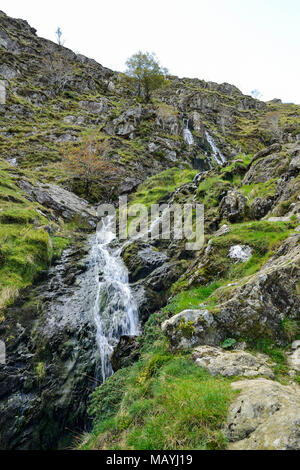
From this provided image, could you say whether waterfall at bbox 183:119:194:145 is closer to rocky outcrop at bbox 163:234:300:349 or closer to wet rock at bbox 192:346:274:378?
rocky outcrop at bbox 163:234:300:349

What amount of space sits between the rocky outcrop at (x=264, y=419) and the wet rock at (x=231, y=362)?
0.63 metres

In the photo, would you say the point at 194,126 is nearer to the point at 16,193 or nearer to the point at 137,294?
the point at 16,193

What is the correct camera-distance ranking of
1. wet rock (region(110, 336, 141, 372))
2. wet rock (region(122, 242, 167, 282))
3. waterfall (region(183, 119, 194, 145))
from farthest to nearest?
waterfall (region(183, 119, 194, 145))
wet rock (region(122, 242, 167, 282))
wet rock (region(110, 336, 141, 372))

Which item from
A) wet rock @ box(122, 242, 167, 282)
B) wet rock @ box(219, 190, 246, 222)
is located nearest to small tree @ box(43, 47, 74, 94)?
wet rock @ box(122, 242, 167, 282)

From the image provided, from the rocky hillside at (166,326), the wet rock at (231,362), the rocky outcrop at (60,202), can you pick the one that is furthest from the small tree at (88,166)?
the wet rock at (231,362)

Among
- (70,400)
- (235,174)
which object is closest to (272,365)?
(70,400)

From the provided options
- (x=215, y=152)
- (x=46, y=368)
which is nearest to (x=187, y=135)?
(x=215, y=152)

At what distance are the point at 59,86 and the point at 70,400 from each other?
64.0m

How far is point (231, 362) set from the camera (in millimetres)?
5250

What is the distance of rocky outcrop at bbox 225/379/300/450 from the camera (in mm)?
3154

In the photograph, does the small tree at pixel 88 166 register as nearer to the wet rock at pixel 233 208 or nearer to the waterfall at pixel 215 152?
the wet rock at pixel 233 208

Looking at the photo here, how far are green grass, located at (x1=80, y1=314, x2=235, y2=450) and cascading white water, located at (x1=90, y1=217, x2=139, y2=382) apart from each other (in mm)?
2752

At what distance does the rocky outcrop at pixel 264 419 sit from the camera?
124 inches

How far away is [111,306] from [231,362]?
7342 mm
